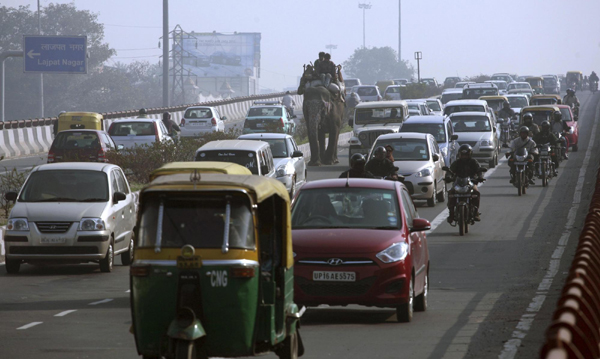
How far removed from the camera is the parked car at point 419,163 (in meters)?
26.4

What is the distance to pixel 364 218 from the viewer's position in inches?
496

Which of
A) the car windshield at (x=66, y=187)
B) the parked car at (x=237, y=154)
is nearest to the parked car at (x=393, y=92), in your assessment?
the parked car at (x=237, y=154)

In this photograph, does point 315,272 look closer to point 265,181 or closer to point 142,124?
point 265,181

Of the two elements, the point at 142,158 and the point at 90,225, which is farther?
the point at 142,158

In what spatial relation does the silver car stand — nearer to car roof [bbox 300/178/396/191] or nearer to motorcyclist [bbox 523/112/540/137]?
car roof [bbox 300/178/396/191]

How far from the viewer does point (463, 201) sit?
21594 millimetres

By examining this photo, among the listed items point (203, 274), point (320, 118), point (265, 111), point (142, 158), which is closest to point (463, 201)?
point (142, 158)

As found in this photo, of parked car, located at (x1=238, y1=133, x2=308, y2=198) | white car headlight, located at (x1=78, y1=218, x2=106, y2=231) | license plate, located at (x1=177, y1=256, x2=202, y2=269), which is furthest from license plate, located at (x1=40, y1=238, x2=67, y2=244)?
parked car, located at (x1=238, y1=133, x2=308, y2=198)

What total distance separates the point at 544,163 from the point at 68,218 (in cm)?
1822

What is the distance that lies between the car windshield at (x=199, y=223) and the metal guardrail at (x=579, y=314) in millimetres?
2402

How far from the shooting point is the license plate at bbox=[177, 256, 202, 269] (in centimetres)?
838

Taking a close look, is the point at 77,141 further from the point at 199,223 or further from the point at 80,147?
the point at 199,223

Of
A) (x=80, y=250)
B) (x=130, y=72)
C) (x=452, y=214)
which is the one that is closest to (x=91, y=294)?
(x=80, y=250)

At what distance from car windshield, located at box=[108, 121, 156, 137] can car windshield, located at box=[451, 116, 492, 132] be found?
996 centimetres
